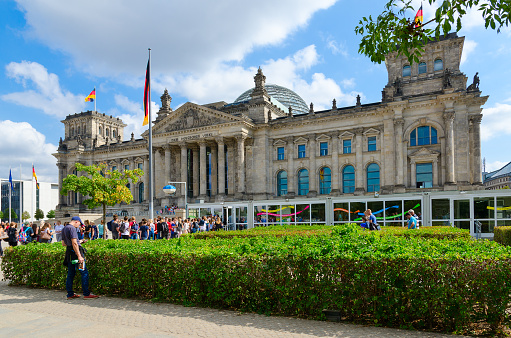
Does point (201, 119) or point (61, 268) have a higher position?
point (201, 119)

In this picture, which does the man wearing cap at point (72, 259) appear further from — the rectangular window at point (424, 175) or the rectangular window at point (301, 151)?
the rectangular window at point (301, 151)

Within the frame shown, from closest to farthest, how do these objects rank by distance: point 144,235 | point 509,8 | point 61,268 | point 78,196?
point 509,8
point 61,268
point 144,235
point 78,196

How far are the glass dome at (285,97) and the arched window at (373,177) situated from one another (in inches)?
1006

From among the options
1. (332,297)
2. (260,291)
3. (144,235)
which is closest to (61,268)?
(260,291)

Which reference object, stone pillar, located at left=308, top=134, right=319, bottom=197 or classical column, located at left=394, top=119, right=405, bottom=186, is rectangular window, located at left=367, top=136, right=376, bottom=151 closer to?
classical column, located at left=394, top=119, right=405, bottom=186

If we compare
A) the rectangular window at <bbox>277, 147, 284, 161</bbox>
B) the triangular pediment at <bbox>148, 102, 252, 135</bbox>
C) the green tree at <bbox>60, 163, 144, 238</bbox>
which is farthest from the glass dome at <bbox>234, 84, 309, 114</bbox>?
the green tree at <bbox>60, 163, 144, 238</bbox>

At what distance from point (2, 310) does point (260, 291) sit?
6.19 metres

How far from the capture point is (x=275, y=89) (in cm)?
7206

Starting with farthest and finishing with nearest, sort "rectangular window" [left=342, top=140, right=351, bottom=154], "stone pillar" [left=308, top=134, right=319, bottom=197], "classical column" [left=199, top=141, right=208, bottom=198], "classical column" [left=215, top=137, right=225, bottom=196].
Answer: "classical column" [left=199, top=141, right=208, bottom=198], "classical column" [left=215, top=137, right=225, bottom=196], "stone pillar" [left=308, top=134, right=319, bottom=197], "rectangular window" [left=342, top=140, right=351, bottom=154]

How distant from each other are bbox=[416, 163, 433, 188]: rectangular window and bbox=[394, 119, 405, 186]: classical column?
1.85 metres

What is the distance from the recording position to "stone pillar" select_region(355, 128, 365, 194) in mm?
46781

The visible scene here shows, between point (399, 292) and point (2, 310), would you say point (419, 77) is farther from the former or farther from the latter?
point (2, 310)

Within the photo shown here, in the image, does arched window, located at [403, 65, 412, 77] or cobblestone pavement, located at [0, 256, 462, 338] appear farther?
arched window, located at [403, 65, 412, 77]

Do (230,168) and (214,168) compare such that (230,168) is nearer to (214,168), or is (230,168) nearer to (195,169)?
(214,168)
